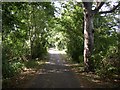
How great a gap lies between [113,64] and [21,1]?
269 inches

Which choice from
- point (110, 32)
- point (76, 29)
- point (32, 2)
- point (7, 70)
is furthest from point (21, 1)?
point (110, 32)

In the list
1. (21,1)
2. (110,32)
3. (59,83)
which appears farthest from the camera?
(110,32)

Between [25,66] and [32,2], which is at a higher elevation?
[32,2]

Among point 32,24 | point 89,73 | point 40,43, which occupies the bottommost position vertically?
point 89,73

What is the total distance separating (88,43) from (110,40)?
7151 millimetres

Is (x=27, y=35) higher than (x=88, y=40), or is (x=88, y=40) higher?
(x=27, y=35)

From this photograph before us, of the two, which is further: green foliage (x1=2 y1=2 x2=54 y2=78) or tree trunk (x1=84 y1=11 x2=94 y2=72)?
tree trunk (x1=84 y1=11 x2=94 y2=72)

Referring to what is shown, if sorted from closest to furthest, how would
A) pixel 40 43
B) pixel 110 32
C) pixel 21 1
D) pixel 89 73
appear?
pixel 21 1 → pixel 89 73 → pixel 110 32 → pixel 40 43

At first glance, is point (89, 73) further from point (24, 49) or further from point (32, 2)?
point (24, 49)

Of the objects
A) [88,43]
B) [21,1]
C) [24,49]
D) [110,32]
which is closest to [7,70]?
[21,1]

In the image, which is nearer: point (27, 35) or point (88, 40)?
point (88, 40)

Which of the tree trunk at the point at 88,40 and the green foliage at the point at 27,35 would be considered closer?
the green foliage at the point at 27,35

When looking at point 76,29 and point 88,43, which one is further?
point 76,29

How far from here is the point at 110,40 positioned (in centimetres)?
Answer: 2583
